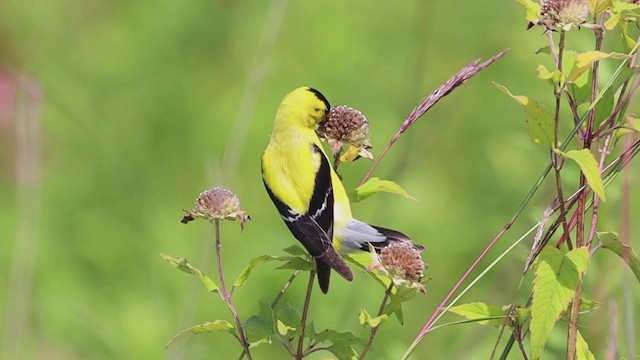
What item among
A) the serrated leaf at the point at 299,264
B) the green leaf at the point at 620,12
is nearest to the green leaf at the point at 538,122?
the green leaf at the point at 620,12

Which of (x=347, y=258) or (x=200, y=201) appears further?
(x=347, y=258)

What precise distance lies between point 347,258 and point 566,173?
2.67ft

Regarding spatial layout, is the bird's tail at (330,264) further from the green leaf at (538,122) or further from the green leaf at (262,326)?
the green leaf at (538,122)

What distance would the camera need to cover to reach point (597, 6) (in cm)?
116

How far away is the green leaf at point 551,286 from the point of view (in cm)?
107

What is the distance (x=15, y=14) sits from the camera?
3.92 m

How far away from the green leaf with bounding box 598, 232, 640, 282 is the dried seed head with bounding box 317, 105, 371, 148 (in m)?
0.32

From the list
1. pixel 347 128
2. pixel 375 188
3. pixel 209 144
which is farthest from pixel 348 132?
pixel 209 144

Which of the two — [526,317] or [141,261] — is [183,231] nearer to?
[141,261]

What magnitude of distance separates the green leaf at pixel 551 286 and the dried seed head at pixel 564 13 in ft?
0.79

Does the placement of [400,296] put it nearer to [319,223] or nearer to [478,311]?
[478,311]

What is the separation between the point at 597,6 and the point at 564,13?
2.0 inches

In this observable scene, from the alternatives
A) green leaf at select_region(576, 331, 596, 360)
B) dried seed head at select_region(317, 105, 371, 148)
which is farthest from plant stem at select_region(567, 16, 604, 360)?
dried seed head at select_region(317, 105, 371, 148)

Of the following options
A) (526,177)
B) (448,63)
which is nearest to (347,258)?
(526,177)
